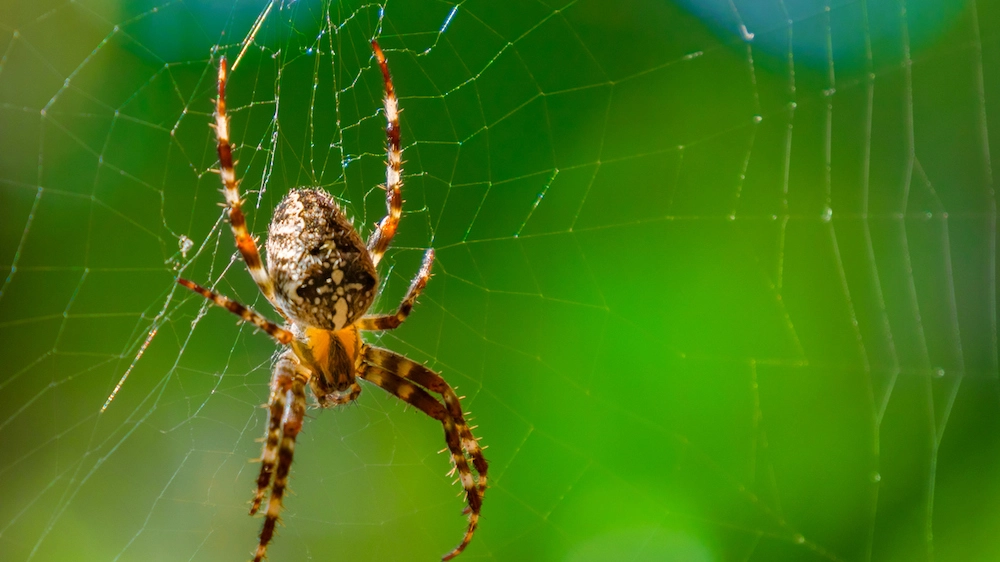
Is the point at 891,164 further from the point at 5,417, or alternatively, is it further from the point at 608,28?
the point at 5,417

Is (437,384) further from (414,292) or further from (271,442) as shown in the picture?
(271,442)

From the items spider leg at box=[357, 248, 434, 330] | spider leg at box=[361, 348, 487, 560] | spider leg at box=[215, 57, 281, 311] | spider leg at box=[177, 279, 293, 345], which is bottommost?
spider leg at box=[361, 348, 487, 560]

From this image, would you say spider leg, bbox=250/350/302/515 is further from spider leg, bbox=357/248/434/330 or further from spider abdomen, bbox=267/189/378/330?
spider leg, bbox=357/248/434/330

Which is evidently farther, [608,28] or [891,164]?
[608,28]

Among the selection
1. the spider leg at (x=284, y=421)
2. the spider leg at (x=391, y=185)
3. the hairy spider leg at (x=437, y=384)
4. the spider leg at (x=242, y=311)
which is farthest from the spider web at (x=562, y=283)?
the spider leg at (x=242, y=311)

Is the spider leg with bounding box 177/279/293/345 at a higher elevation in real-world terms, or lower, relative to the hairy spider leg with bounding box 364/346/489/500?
higher

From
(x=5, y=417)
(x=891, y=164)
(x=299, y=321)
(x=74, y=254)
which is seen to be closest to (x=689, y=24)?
(x=891, y=164)

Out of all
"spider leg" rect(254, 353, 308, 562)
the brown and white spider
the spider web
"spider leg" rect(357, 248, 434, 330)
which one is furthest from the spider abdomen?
the spider web
